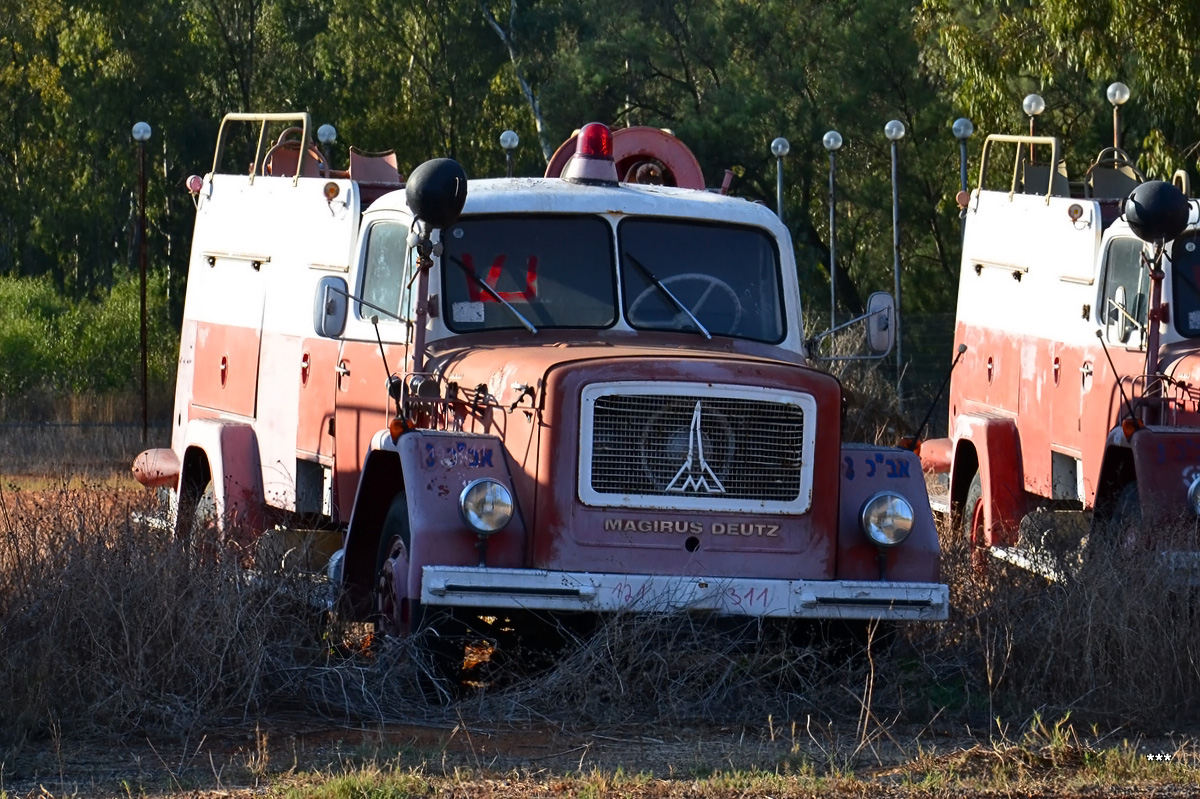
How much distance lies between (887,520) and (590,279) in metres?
1.94

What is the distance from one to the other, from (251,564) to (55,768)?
211cm

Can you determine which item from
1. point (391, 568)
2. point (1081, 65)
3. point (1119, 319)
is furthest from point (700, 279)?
point (1081, 65)

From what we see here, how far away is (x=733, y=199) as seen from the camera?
32.0 feet

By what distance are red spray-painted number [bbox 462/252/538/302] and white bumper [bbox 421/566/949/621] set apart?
6.23 ft

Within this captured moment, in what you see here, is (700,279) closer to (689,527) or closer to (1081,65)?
(689,527)

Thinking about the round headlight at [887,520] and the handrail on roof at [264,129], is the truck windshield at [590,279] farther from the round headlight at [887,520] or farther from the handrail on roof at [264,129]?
the handrail on roof at [264,129]

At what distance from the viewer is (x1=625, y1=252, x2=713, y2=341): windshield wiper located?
9016 mm

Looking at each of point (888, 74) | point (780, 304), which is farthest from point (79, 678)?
point (888, 74)

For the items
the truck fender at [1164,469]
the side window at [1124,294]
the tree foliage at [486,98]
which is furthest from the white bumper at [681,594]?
the tree foliage at [486,98]

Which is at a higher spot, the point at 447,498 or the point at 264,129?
the point at 264,129

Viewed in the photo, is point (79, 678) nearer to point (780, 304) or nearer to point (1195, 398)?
point (780, 304)

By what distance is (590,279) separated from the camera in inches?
359

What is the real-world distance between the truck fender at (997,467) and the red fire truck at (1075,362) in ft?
0.04

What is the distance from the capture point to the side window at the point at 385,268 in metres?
9.51
